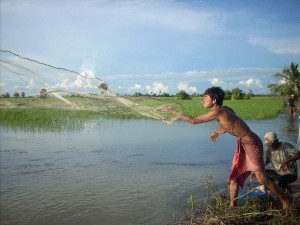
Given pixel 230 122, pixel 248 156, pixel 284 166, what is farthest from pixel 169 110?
pixel 284 166

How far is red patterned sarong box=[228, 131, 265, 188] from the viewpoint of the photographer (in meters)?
3.54

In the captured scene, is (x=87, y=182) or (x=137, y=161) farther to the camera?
(x=137, y=161)

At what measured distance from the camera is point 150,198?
16.2 feet

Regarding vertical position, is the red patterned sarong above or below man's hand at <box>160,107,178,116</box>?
below

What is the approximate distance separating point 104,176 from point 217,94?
3.32m

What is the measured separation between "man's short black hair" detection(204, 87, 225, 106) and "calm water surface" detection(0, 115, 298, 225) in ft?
5.27

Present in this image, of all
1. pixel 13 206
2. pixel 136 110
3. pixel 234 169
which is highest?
pixel 136 110

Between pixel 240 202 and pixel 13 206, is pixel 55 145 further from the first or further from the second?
pixel 240 202

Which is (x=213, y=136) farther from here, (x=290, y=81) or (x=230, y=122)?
(x=290, y=81)

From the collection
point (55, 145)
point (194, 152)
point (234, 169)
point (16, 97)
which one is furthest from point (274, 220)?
point (55, 145)

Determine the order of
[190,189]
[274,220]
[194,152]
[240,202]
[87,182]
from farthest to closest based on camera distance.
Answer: [194,152] → [87,182] → [190,189] → [240,202] → [274,220]

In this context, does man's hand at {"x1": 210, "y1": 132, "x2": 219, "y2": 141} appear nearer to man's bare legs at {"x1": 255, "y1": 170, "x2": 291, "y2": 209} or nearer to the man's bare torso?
the man's bare torso

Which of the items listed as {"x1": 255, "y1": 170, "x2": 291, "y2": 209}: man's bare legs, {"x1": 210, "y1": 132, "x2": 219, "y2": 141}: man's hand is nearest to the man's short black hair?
{"x1": 210, "y1": 132, "x2": 219, "y2": 141}: man's hand

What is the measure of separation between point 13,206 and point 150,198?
1.89m
